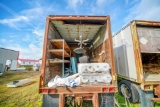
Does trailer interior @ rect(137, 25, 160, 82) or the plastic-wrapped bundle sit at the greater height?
trailer interior @ rect(137, 25, 160, 82)

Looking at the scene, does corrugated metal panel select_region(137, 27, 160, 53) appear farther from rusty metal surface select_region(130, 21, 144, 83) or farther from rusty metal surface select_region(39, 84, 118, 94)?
rusty metal surface select_region(39, 84, 118, 94)

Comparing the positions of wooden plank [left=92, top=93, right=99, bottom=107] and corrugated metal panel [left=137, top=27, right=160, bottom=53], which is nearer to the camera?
wooden plank [left=92, top=93, right=99, bottom=107]

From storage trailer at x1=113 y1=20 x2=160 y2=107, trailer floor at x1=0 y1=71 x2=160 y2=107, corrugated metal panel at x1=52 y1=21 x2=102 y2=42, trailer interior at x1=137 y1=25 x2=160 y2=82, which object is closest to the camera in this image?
storage trailer at x1=113 y1=20 x2=160 y2=107

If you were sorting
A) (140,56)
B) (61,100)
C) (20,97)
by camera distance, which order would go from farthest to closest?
(20,97) < (140,56) < (61,100)

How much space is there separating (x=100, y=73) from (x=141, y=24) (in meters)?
2.58

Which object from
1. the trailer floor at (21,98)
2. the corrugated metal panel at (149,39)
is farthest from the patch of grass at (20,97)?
the corrugated metal panel at (149,39)

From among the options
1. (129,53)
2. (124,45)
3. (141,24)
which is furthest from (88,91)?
(141,24)

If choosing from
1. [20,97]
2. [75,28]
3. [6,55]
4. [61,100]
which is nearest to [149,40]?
[75,28]

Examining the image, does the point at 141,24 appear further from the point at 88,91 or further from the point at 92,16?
the point at 88,91

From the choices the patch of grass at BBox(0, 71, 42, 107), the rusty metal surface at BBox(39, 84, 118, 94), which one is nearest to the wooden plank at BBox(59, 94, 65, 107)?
the rusty metal surface at BBox(39, 84, 118, 94)

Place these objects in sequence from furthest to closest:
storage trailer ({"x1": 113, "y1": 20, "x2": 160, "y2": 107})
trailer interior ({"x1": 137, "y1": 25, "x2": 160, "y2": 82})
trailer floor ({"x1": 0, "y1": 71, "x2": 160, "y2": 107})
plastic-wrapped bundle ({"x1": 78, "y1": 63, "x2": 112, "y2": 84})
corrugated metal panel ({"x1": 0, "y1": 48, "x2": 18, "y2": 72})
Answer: corrugated metal panel ({"x1": 0, "y1": 48, "x2": 18, "y2": 72}) → trailer floor ({"x1": 0, "y1": 71, "x2": 160, "y2": 107}) → trailer interior ({"x1": 137, "y1": 25, "x2": 160, "y2": 82}) → storage trailer ({"x1": 113, "y1": 20, "x2": 160, "y2": 107}) → plastic-wrapped bundle ({"x1": 78, "y1": 63, "x2": 112, "y2": 84})

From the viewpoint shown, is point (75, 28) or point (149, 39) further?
point (75, 28)

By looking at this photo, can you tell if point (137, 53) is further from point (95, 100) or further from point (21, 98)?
point (21, 98)

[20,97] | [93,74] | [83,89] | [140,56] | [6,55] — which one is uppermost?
[6,55]
